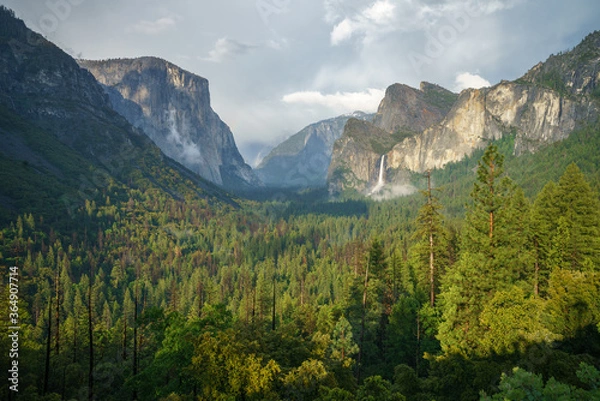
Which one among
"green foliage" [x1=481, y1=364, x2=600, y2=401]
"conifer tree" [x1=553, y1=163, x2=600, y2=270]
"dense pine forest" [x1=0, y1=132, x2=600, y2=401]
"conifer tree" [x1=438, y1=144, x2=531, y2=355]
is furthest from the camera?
"conifer tree" [x1=553, y1=163, x2=600, y2=270]

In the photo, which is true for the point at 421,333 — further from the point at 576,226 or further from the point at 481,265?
the point at 576,226

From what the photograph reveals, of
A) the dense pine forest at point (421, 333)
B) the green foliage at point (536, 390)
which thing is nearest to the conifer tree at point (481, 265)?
the dense pine forest at point (421, 333)

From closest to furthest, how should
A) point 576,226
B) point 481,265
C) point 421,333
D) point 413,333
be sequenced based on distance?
point 481,265 → point 576,226 → point 421,333 → point 413,333

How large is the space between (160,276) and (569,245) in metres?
124

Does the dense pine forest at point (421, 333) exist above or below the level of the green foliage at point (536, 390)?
below

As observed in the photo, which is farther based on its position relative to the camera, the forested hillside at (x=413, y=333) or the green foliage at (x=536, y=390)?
the forested hillside at (x=413, y=333)

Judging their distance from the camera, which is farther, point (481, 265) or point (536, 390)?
point (481, 265)

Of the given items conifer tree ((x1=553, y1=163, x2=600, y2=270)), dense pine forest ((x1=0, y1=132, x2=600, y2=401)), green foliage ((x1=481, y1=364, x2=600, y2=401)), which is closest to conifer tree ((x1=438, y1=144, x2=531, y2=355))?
dense pine forest ((x1=0, y1=132, x2=600, y2=401))

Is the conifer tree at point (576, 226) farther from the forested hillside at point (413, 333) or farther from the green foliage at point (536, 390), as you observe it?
the green foliage at point (536, 390)

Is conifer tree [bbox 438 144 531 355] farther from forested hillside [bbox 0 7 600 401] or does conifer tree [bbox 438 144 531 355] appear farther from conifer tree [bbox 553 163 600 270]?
conifer tree [bbox 553 163 600 270]

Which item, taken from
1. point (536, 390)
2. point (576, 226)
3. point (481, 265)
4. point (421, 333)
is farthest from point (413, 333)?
point (536, 390)

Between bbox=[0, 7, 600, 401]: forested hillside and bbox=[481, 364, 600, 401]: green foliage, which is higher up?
bbox=[481, 364, 600, 401]: green foliage

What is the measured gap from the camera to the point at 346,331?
34.8m

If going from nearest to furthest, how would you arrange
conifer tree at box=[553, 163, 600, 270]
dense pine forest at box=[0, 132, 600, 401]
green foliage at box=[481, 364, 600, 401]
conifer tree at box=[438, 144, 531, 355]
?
green foliage at box=[481, 364, 600, 401], dense pine forest at box=[0, 132, 600, 401], conifer tree at box=[438, 144, 531, 355], conifer tree at box=[553, 163, 600, 270]
